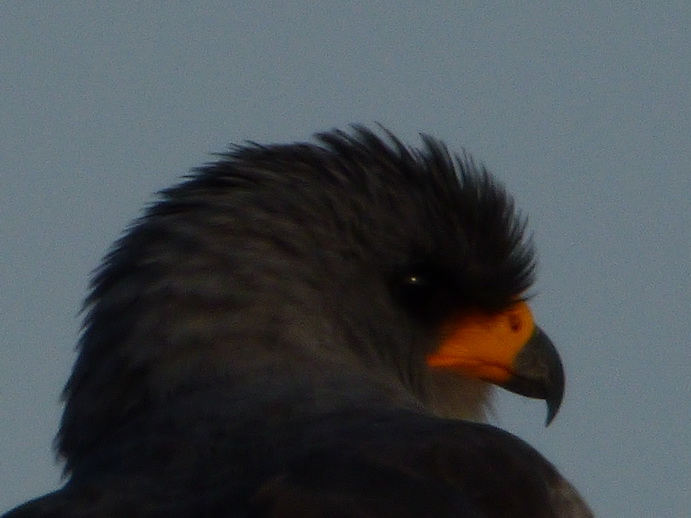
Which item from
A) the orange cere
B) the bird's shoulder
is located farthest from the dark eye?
the bird's shoulder

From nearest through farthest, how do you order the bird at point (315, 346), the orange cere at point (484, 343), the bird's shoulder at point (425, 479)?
1. the bird's shoulder at point (425, 479)
2. the bird at point (315, 346)
3. the orange cere at point (484, 343)

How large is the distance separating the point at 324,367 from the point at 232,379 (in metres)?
0.33

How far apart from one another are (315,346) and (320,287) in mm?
244

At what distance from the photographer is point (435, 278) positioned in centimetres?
877

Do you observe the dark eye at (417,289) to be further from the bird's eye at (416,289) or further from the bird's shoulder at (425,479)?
the bird's shoulder at (425,479)

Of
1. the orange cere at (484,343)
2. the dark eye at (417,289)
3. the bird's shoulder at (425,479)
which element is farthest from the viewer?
the orange cere at (484,343)

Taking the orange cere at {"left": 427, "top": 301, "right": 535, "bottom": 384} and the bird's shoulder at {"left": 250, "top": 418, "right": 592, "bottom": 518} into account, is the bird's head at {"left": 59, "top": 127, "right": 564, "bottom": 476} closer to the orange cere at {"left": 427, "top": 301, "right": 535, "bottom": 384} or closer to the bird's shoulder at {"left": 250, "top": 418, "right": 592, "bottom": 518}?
the orange cere at {"left": 427, "top": 301, "right": 535, "bottom": 384}

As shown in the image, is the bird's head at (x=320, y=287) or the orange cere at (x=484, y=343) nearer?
the bird's head at (x=320, y=287)

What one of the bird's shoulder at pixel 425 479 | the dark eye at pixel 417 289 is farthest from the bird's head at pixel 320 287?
the bird's shoulder at pixel 425 479

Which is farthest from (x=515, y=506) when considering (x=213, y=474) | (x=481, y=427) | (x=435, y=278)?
(x=435, y=278)

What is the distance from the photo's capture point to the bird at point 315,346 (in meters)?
7.24

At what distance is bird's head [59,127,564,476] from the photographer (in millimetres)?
8234

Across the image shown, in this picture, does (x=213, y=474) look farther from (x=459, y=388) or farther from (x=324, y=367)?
(x=459, y=388)

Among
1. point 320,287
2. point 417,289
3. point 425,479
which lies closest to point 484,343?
point 417,289
